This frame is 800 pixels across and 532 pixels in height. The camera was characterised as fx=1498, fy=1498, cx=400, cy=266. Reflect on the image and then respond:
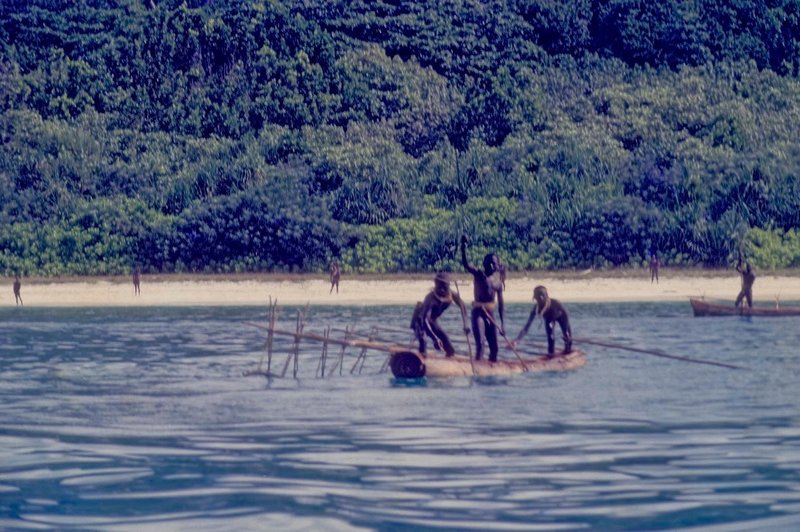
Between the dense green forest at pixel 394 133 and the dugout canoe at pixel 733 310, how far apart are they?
14029mm

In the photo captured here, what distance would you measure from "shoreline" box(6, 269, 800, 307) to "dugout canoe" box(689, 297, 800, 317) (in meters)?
8.30

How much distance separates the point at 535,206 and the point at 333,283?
38.0ft

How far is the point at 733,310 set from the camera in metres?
41.3

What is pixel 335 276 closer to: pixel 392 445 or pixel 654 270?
pixel 654 270

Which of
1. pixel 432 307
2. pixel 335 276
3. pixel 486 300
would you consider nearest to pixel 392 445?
pixel 432 307

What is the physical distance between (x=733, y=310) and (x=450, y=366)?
62.8 feet

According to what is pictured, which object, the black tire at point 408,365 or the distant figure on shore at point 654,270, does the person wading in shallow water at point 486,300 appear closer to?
the black tire at point 408,365

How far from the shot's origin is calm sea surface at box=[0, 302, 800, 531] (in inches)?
514

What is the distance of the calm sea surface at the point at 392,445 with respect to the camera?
13.0 meters

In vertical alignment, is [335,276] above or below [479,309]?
above

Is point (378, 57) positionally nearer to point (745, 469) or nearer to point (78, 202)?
point (78, 202)

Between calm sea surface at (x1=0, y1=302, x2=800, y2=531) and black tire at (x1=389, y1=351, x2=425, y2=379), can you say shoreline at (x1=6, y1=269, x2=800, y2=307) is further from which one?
black tire at (x1=389, y1=351, x2=425, y2=379)

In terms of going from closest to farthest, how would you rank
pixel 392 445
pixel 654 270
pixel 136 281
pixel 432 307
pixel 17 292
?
1. pixel 392 445
2. pixel 432 307
3. pixel 17 292
4. pixel 136 281
5. pixel 654 270

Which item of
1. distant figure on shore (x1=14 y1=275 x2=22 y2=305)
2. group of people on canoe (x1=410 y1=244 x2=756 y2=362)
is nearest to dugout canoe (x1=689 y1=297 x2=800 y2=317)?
group of people on canoe (x1=410 y1=244 x2=756 y2=362)
